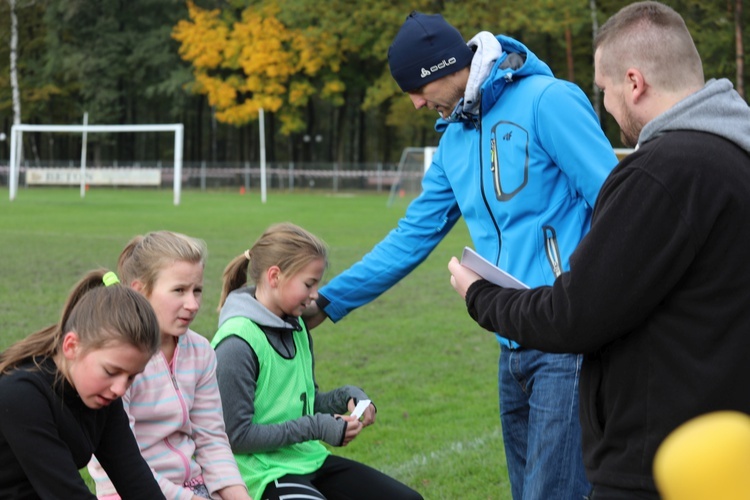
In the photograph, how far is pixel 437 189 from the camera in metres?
4.08

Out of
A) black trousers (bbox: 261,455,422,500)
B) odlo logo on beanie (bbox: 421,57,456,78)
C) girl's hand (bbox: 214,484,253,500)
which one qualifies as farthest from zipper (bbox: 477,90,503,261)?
girl's hand (bbox: 214,484,253,500)

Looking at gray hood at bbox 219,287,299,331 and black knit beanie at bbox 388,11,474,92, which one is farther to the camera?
gray hood at bbox 219,287,299,331

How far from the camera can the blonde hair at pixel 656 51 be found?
7.88ft

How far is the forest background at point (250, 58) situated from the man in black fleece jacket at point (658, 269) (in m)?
38.2

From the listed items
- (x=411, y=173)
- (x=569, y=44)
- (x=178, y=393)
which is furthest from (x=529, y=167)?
A: (x=569, y=44)

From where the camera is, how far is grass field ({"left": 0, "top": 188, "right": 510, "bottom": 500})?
6246mm

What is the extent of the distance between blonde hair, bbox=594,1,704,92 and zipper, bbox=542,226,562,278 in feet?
3.18

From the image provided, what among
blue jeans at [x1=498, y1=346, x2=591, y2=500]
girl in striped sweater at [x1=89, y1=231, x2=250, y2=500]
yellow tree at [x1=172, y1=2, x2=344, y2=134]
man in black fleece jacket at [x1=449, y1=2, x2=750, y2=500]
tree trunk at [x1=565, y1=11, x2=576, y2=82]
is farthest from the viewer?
yellow tree at [x1=172, y1=2, x2=344, y2=134]

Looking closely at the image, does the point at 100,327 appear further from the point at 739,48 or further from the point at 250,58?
the point at 250,58

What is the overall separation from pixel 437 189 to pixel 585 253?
1754 mm

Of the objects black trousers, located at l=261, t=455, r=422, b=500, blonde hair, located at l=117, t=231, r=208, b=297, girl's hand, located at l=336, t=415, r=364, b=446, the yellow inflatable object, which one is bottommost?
black trousers, located at l=261, t=455, r=422, b=500

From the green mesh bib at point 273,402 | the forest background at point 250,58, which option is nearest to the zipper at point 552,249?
the green mesh bib at point 273,402

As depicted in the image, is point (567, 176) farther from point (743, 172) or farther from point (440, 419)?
point (440, 419)

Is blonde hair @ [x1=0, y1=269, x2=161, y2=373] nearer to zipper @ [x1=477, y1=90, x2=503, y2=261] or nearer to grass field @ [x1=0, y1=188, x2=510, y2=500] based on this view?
zipper @ [x1=477, y1=90, x2=503, y2=261]
